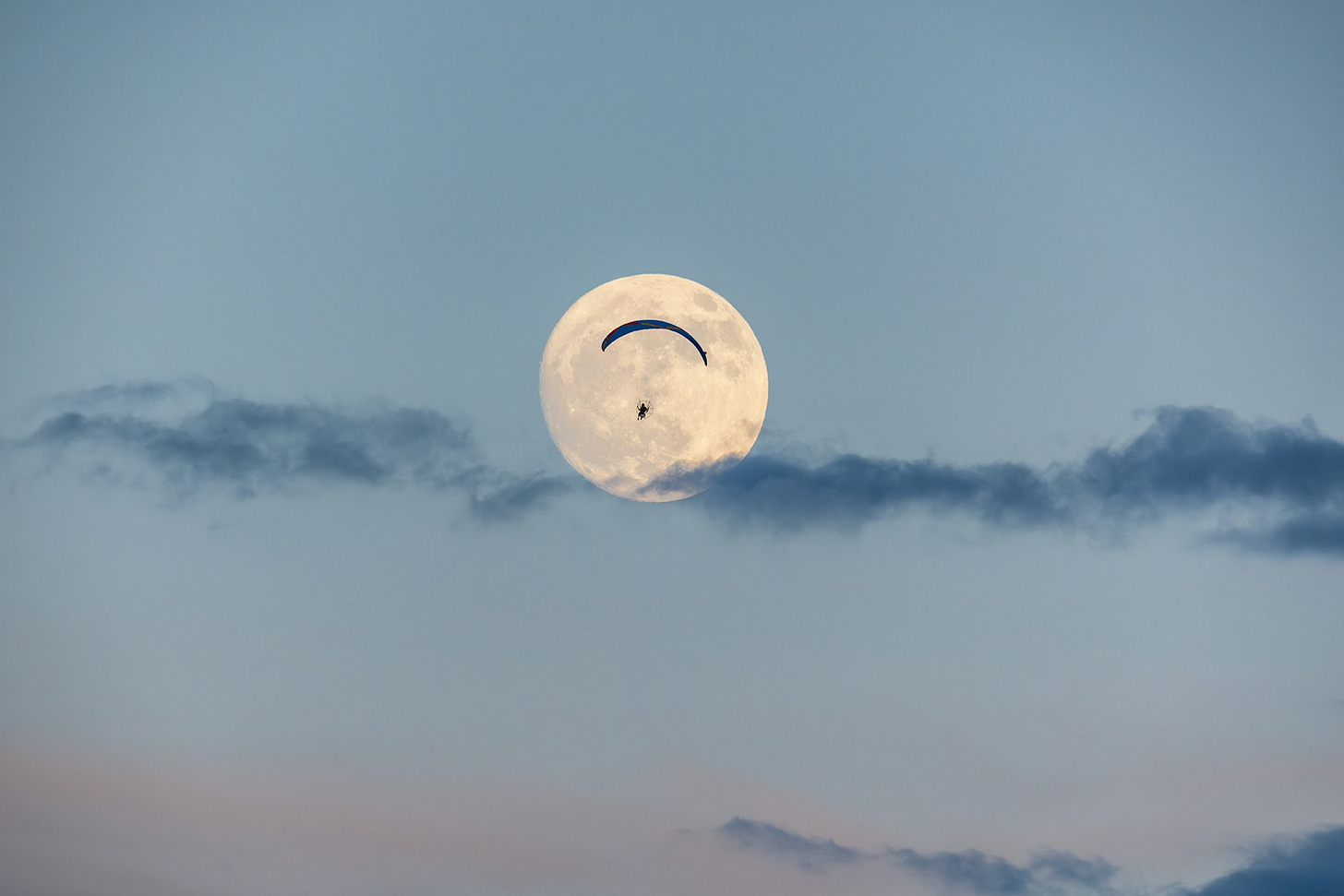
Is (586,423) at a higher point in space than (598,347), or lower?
lower

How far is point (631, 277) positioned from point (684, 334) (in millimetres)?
8628

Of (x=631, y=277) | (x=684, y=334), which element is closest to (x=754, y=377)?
(x=684, y=334)

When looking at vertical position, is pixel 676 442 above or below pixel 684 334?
below

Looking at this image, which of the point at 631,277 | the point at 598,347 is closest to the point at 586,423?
the point at 598,347

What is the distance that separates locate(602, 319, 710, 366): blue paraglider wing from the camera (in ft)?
306

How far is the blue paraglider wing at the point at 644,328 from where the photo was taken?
93250mm

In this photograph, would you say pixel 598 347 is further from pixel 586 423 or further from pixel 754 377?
pixel 754 377

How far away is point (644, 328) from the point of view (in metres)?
93.5

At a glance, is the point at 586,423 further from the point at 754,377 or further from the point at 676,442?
the point at 754,377

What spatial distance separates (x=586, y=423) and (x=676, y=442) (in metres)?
8.47

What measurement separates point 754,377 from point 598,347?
1524cm

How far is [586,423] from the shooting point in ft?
308

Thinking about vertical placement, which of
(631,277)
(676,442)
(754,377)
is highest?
(631,277)

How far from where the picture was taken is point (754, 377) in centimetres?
9794
